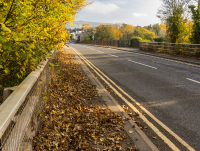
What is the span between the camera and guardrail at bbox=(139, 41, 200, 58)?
1755 cm

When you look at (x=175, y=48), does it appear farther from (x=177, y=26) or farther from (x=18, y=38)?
(x=18, y=38)

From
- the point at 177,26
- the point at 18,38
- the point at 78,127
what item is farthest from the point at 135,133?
the point at 177,26

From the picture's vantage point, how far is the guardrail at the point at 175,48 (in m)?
17.5

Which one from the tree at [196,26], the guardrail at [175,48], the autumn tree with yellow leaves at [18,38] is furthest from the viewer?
the tree at [196,26]

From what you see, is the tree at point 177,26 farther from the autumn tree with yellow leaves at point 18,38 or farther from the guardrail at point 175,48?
the autumn tree with yellow leaves at point 18,38

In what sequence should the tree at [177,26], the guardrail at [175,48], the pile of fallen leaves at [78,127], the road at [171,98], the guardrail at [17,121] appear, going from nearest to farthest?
1. the guardrail at [17,121]
2. the pile of fallen leaves at [78,127]
3. the road at [171,98]
4. the guardrail at [175,48]
5. the tree at [177,26]

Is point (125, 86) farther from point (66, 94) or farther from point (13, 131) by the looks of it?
point (13, 131)

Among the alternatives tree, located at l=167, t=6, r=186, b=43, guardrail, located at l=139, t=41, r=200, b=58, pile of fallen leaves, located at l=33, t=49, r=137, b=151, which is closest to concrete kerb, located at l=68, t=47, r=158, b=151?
pile of fallen leaves, located at l=33, t=49, r=137, b=151

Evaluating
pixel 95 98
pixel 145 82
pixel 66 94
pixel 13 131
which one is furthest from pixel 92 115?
pixel 145 82

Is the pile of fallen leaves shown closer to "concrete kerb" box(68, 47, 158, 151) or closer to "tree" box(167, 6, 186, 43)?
"concrete kerb" box(68, 47, 158, 151)

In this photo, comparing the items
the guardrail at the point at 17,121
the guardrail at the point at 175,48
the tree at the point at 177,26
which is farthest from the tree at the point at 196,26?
the guardrail at the point at 17,121

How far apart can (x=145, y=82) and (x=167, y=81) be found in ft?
3.53

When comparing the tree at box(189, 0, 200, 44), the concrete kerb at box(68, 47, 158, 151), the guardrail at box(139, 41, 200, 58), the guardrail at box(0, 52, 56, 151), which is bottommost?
the concrete kerb at box(68, 47, 158, 151)

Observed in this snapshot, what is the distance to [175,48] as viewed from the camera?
795 inches
